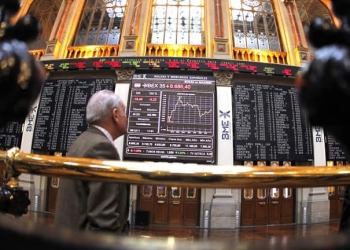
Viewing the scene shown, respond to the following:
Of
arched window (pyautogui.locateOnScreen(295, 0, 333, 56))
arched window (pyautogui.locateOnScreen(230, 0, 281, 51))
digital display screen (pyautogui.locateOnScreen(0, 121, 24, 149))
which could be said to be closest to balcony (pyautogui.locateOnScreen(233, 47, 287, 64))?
arched window (pyautogui.locateOnScreen(230, 0, 281, 51))

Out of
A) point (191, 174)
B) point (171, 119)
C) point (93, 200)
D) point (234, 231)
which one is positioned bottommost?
point (234, 231)

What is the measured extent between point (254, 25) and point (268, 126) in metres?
4.58

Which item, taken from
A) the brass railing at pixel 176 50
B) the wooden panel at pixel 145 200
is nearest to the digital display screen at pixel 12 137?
the wooden panel at pixel 145 200

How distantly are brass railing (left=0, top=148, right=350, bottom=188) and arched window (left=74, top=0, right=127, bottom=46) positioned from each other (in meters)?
10.5

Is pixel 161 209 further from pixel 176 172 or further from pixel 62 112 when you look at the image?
pixel 176 172

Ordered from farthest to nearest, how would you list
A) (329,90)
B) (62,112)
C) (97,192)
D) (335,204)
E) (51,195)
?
(335,204)
(51,195)
(62,112)
(97,192)
(329,90)

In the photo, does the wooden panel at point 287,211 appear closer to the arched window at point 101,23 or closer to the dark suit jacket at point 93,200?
the arched window at point 101,23

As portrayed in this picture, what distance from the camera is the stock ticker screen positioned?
860cm

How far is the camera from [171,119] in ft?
29.4

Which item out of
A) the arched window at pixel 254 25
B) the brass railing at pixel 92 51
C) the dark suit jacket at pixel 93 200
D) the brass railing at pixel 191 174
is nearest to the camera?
the brass railing at pixel 191 174

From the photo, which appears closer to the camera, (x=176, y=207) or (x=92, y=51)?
(x=176, y=207)

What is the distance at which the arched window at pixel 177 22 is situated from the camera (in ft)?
35.0

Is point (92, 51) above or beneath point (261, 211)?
above

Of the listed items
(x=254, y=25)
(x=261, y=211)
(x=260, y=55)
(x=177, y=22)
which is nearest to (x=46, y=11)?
(x=177, y=22)
